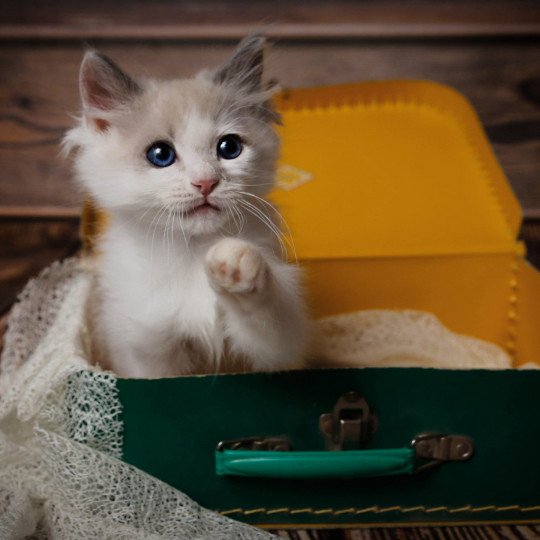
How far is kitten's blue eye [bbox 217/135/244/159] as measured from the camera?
0.98 meters

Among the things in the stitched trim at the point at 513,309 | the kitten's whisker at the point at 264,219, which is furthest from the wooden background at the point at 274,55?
the kitten's whisker at the point at 264,219

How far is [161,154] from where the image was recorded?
948 mm

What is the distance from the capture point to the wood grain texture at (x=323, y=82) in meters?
2.01

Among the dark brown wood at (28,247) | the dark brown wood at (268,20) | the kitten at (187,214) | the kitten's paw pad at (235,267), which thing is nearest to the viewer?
the kitten's paw pad at (235,267)

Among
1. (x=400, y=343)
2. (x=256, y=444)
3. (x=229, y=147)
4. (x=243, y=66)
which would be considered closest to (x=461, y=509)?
(x=256, y=444)

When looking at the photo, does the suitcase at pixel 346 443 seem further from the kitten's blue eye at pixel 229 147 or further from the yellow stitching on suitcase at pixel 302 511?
the kitten's blue eye at pixel 229 147

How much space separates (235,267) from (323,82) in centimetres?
139

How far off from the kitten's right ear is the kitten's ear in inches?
5.7

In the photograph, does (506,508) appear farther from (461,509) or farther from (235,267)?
(235,267)

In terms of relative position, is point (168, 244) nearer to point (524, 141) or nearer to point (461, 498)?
point (461, 498)

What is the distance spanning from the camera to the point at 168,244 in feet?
3.33

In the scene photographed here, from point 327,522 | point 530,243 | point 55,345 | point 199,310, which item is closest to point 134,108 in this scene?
point 199,310

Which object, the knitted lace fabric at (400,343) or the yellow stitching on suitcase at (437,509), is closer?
the yellow stitching on suitcase at (437,509)

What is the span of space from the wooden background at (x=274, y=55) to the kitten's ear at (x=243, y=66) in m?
0.90
